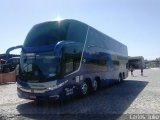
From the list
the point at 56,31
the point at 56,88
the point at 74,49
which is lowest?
the point at 56,88

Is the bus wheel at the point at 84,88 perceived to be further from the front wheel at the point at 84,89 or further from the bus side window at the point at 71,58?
the bus side window at the point at 71,58

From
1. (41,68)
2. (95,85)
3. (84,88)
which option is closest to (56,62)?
(41,68)

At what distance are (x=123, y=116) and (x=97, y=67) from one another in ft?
23.2

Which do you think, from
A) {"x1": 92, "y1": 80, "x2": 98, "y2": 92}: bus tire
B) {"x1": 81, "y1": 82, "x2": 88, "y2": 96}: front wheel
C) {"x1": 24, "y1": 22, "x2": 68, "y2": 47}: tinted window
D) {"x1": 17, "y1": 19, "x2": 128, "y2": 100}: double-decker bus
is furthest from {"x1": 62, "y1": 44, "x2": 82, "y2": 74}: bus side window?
{"x1": 92, "y1": 80, "x2": 98, "y2": 92}: bus tire

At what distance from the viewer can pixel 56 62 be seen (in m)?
11.2

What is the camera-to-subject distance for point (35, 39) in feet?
39.7

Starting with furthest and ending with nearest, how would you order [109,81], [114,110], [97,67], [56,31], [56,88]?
[109,81] → [97,67] → [56,31] → [56,88] → [114,110]

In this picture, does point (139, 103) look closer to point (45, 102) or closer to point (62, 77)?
point (62, 77)

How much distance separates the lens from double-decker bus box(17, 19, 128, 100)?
11.1 metres

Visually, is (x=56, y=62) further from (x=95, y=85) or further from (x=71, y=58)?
(x=95, y=85)

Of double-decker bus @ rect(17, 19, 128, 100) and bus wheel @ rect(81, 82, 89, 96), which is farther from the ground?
double-decker bus @ rect(17, 19, 128, 100)

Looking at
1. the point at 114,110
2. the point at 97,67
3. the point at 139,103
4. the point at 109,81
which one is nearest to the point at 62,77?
the point at 114,110

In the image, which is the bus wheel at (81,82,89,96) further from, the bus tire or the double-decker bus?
the bus tire

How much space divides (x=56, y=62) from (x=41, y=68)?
0.69 metres
